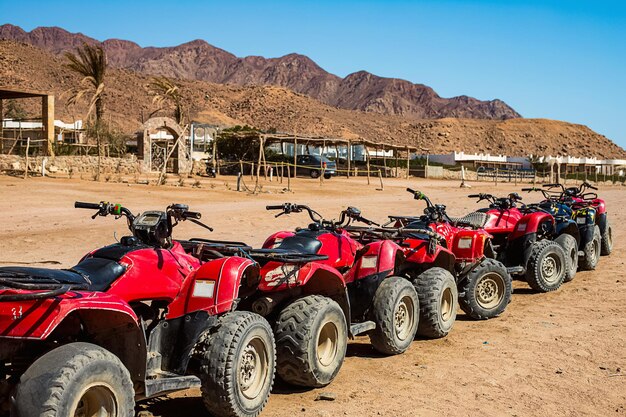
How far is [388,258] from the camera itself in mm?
7438

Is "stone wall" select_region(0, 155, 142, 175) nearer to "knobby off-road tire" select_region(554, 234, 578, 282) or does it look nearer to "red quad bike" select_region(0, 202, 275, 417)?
"knobby off-road tire" select_region(554, 234, 578, 282)

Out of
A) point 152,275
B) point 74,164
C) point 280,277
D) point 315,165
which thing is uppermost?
point 315,165

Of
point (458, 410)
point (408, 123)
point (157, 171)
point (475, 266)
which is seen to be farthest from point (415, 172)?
point (408, 123)

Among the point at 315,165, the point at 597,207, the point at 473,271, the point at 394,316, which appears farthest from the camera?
the point at 315,165

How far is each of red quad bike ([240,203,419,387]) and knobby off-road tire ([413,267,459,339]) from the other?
290 mm

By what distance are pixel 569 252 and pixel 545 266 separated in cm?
100

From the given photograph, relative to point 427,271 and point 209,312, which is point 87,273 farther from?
point 427,271

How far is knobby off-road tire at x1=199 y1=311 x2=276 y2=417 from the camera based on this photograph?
5.00 m

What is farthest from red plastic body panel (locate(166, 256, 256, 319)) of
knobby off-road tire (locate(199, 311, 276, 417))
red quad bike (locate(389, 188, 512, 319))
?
red quad bike (locate(389, 188, 512, 319))

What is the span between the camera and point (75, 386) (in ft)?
12.6

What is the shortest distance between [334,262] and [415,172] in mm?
53565

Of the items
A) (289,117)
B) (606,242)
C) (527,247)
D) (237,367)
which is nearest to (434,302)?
(237,367)

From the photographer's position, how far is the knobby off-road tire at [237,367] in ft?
16.4

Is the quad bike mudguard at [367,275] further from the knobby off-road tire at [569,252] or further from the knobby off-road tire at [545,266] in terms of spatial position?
the knobby off-road tire at [569,252]
